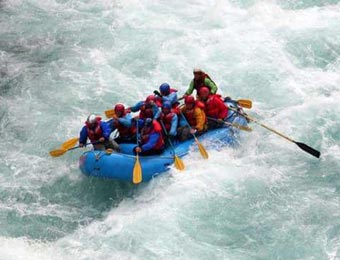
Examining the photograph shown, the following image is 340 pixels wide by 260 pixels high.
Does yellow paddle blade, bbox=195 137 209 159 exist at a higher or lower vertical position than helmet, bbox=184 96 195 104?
lower

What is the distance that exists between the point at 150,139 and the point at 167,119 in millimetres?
650

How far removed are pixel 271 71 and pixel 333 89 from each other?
159cm

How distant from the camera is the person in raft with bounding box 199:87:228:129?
10492 mm

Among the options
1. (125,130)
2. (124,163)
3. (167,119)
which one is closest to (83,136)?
(125,130)

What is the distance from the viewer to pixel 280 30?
15.0 meters

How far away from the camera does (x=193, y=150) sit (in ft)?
33.0

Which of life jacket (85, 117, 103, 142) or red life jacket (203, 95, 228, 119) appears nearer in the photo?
life jacket (85, 117, 103, 142)

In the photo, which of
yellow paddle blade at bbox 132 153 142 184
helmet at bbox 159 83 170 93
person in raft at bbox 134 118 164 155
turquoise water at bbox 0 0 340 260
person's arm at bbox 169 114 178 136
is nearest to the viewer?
turquoise water at bbox 0 0 340 260

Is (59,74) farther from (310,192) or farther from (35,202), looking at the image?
(310,192)

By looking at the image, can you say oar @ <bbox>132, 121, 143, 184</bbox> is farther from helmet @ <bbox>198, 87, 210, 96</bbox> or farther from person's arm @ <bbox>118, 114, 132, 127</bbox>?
helmet @ <bbox>198, 87, 210, 96</bbox>

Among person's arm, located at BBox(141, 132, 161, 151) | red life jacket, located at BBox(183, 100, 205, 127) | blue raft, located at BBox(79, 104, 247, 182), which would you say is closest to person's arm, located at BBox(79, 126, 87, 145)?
blue raft, located at BBox(79, 104, 247, 182)

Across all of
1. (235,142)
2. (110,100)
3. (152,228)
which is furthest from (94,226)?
(110,100)

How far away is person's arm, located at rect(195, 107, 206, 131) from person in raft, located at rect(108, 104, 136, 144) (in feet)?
3.77

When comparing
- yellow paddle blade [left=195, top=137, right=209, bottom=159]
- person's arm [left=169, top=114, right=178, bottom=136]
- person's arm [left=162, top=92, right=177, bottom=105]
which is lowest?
yellow paddle blade [left=195, top=137, right=209, bottom=159]
